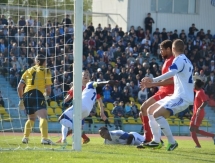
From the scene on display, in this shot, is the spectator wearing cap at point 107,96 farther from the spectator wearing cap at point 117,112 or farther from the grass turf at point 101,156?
the grass turf at point 101,156

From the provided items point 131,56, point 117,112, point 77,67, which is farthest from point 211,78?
point 77,67

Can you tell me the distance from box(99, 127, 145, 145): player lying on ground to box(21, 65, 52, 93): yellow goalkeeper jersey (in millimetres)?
1941

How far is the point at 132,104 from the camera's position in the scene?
28.5 meters

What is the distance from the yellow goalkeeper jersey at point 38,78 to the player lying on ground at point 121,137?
6.37 feet

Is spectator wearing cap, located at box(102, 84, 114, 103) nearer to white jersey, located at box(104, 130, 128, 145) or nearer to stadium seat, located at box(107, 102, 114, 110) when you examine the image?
stadium seat, located at box(107, 102, 114, 110)

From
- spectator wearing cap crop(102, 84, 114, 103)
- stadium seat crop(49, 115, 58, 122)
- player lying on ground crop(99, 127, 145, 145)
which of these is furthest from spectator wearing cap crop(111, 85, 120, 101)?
player lying on ground crop(99, 127, 145, 145)

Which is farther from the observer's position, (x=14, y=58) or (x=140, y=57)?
(x=140, y=57)

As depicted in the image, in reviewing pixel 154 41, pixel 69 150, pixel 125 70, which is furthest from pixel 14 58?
pixel 154 41

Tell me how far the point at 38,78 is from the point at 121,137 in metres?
2.59

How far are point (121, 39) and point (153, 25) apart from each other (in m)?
4.90

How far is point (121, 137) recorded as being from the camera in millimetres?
15555

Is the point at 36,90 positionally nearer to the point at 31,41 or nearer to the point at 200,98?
the point at 31,41

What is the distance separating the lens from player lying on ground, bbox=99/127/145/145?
1533cm

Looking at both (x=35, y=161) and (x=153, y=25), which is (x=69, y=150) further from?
(x=153, y=25)
